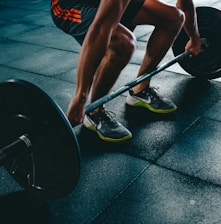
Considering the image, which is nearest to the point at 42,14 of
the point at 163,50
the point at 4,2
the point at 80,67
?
the point at 4,2

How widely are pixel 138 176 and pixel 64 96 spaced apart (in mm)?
1004

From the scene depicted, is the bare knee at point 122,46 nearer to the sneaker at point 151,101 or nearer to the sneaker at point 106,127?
the sneaker at point 106,127

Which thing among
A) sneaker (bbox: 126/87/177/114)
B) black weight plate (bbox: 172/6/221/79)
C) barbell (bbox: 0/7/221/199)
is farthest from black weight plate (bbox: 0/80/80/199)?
black weight plate (bbox: 172/6/221/79)

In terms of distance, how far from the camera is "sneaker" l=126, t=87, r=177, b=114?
206 cm

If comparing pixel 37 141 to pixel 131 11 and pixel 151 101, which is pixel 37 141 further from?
pixel 151 101

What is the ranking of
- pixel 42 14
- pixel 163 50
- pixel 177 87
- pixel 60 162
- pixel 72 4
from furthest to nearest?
pixel 42 14 → pixel 177 87 → pixel 163 50 → pixel 72 4 → pixel 60 162

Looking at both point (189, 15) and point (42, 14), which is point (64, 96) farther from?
point (42, 14)

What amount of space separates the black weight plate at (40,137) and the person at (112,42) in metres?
0.18

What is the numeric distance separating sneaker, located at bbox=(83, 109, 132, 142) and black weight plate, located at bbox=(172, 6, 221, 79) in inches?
28.8

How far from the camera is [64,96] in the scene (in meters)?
2.41

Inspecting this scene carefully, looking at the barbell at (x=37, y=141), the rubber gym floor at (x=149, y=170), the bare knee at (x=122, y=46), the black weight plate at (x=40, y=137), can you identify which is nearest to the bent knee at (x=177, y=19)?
the bare knee at (x=122, y=46)

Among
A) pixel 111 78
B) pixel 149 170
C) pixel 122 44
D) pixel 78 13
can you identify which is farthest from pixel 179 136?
pixel 78 13

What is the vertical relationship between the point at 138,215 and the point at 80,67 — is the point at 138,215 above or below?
below

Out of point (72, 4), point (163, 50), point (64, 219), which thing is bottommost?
point (64, 219)
